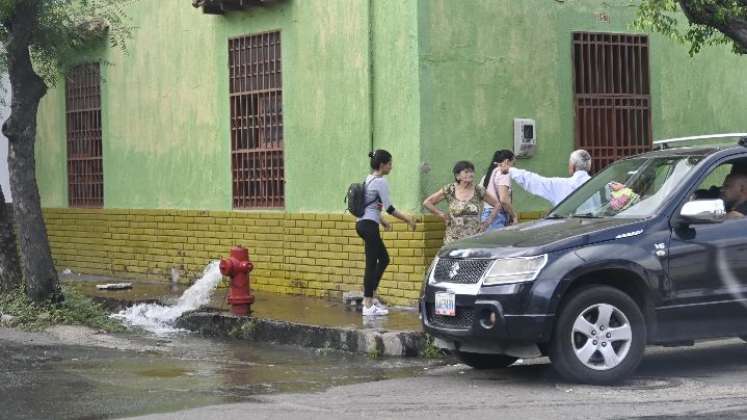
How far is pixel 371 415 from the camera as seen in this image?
843 centimetres

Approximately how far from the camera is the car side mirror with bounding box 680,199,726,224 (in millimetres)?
9680

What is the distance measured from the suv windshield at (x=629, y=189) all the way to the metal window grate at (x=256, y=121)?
18.7 ft

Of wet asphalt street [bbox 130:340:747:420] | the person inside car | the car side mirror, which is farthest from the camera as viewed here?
the person inside car

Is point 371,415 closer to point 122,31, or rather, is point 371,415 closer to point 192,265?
point 192,265

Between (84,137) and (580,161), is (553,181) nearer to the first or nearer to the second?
(580,161)

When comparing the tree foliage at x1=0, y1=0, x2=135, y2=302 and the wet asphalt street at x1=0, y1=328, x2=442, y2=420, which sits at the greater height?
the tree foliage at x1=0, y1=0, x2=135, y2=302

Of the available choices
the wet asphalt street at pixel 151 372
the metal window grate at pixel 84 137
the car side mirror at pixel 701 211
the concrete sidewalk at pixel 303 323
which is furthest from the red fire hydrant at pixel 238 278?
the metal window grate at pixel 84 137

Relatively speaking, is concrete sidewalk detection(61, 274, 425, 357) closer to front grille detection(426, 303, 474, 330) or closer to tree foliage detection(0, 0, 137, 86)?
front grille detection(426, 303, 474, 330)

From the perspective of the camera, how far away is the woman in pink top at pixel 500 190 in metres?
13.1

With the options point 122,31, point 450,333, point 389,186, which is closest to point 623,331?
point 450,333

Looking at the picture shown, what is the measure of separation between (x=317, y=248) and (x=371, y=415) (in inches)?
271

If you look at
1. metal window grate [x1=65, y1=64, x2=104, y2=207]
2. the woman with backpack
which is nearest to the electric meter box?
the woman with backpack

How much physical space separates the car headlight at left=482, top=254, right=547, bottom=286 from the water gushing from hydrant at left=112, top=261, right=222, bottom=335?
5135 millimetres

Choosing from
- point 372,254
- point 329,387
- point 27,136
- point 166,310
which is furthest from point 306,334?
point 27,136
